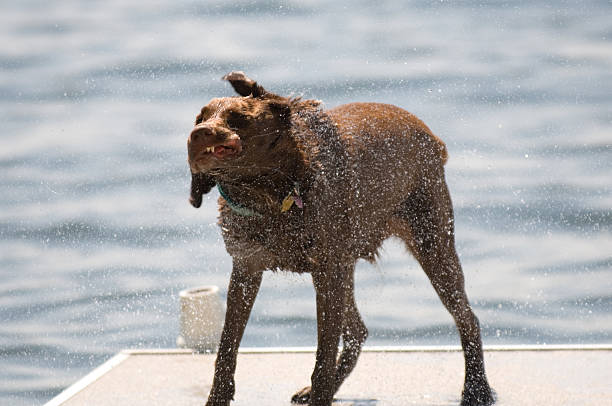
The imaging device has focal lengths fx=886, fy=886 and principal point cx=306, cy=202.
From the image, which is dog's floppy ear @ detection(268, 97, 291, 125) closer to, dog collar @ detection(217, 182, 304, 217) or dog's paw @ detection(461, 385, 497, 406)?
dog collar @ detection(217, 182, 304, 217)

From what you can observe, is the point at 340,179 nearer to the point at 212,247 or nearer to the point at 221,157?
the point at 221,157

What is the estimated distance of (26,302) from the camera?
31.6 feet

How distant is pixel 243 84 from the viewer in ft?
12.0

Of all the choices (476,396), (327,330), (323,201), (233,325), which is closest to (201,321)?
(233,325)

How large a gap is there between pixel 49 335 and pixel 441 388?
547 cm

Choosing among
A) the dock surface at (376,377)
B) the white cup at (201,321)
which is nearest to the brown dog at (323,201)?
the dock surface at (376,377)

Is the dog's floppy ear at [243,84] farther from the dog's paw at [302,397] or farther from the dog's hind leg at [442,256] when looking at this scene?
the dog's paw at [302,397]

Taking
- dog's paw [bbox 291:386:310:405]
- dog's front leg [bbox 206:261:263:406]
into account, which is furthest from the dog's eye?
dog's paw [bbox 291:386:310:405]

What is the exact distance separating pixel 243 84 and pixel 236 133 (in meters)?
0.34

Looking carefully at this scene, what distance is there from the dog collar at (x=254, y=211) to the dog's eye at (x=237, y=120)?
0.30 m

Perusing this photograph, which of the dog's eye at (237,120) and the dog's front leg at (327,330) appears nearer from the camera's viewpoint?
the dog's eye at (237,120)

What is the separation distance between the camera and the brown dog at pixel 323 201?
353cm

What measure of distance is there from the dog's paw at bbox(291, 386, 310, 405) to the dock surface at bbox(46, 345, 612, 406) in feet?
0.13

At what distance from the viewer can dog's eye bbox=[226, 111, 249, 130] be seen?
341cm
